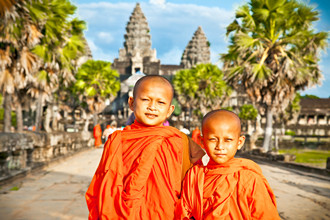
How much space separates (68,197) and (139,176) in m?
4.08

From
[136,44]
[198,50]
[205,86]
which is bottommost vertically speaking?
[205,86]

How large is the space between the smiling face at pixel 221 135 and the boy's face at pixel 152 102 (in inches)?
13.4

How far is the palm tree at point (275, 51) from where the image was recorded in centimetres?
1243

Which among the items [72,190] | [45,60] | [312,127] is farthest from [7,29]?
[312,127]

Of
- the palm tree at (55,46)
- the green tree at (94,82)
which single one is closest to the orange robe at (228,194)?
the palm tree at (55,46)

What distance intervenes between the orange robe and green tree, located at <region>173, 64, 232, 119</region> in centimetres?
3278

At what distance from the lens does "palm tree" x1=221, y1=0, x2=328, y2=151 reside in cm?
1243

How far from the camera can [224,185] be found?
1985mm

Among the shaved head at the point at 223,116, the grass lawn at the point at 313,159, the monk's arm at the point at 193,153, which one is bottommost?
the grass lawn at the point at 313,159

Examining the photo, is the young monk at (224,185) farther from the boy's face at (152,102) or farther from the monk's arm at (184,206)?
the boy's face at (152,102)

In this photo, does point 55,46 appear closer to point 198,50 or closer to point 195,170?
point 195,170

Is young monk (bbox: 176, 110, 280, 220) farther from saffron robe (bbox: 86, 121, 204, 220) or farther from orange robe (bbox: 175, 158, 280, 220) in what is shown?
saffron robe (bbox: 86, 121, 204, 220)

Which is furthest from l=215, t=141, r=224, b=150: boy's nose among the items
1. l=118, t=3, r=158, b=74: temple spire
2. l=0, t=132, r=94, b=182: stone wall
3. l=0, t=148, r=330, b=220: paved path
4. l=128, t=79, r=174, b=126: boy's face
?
l=118, t=3, r=158, b=74: temple spire

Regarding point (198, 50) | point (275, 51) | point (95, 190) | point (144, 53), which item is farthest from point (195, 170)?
point (144, 53)
